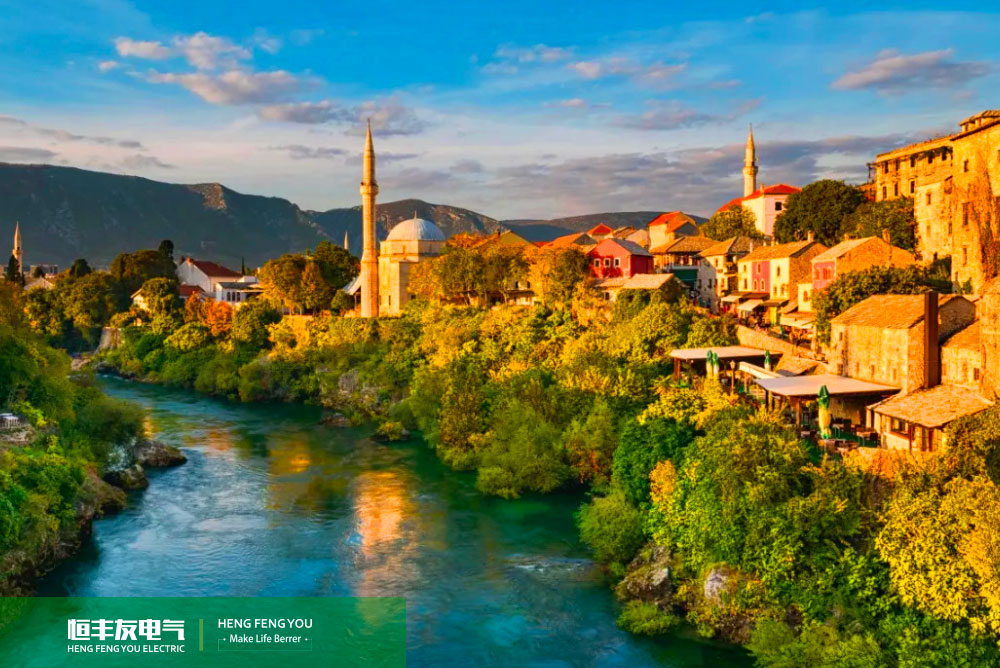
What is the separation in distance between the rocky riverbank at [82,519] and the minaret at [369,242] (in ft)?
108

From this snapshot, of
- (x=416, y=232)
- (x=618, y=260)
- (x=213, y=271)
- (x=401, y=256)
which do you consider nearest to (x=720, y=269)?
(x=618, y=260)

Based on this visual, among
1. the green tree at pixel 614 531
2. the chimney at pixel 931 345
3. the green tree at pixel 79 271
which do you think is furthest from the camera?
the green tree at pixel 79 271

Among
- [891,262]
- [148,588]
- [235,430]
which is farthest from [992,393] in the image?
[235,430]

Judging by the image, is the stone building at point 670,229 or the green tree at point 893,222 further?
the stone building at point 670,229

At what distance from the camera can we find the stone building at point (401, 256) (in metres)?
73.9

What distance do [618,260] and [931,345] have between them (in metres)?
37.4

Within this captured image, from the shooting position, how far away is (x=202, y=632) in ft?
74.8

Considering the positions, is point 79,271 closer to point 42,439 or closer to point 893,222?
point 42,439

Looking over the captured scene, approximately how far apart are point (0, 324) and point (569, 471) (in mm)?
23540

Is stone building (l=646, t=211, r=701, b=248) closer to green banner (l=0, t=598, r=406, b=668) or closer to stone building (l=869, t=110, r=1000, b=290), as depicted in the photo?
stone building (l=869, t=110, r=1000, b=290)

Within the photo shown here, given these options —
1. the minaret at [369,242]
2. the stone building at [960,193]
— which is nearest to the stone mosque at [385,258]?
the minaret at [369,242]

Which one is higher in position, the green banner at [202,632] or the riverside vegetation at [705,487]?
the riverside vegetation at [705,487]

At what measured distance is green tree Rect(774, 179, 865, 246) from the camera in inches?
2381

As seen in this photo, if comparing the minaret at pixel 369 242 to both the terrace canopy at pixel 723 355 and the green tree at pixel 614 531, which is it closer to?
the terrace canopy at pixel 723 355
